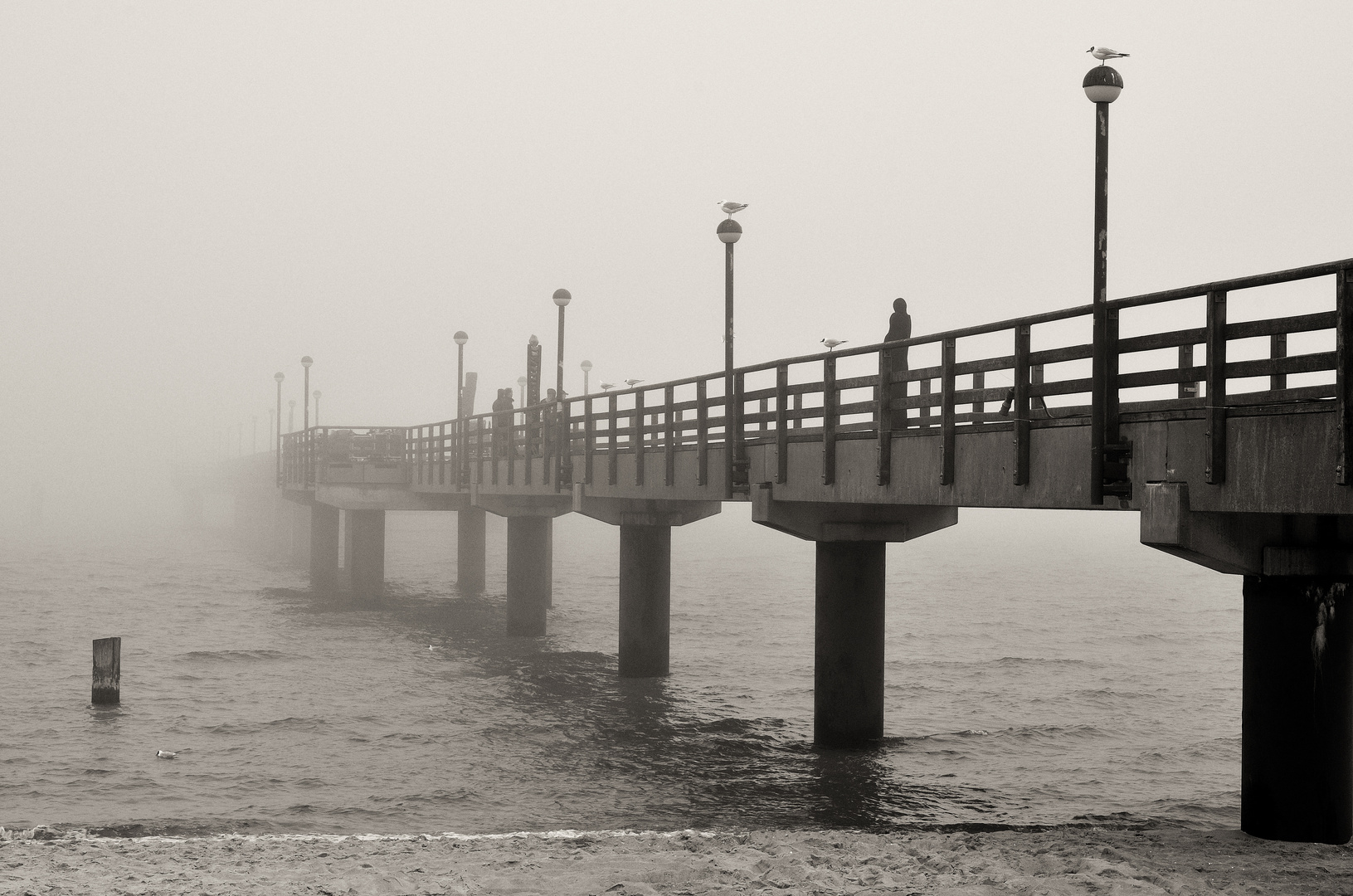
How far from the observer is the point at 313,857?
12.2m

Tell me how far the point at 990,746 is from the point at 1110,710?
515 centimetres

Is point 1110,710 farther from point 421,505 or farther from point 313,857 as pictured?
point 421,505

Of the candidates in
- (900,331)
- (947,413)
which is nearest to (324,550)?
(900,331)

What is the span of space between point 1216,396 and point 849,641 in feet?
30.4

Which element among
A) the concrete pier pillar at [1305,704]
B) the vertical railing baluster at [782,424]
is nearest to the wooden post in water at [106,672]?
the vertical railing baluster at [782,424]

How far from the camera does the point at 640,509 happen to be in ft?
85.7

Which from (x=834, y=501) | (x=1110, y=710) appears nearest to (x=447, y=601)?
(x=1110, y=710)

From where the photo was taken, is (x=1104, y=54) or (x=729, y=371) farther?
(x=729, y=371)

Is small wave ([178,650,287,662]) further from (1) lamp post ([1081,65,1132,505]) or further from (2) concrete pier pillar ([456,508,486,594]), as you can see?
(1) lamp post ([1081,65,1132,505])

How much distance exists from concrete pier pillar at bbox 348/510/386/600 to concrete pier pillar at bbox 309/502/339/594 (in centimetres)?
444

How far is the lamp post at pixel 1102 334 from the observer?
1191cm

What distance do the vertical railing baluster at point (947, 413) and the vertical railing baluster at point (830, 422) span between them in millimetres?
2536

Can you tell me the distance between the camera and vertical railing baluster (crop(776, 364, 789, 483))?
1791 centimetres

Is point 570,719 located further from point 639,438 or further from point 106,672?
point 106,672
